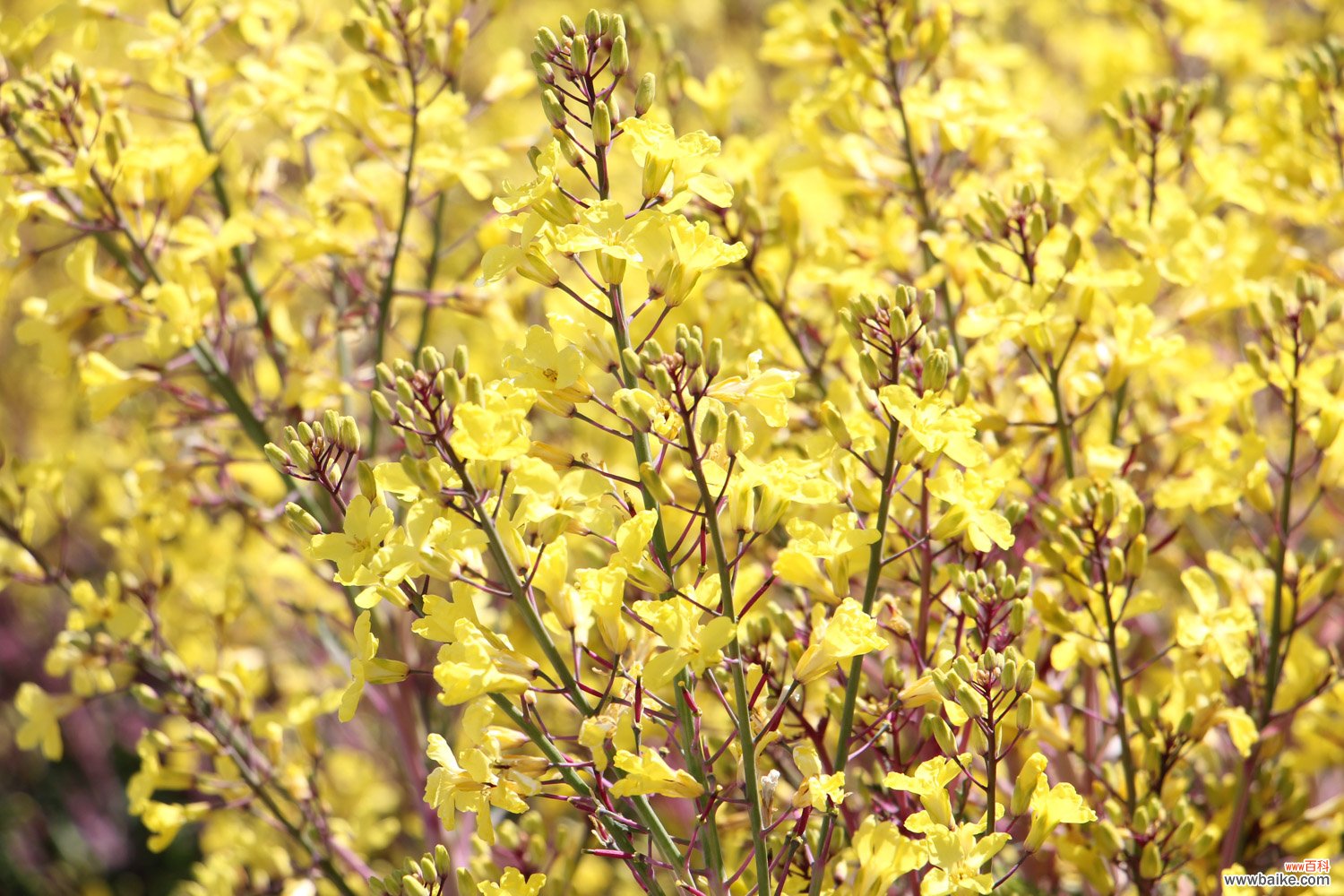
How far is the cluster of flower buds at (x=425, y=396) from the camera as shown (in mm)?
1171

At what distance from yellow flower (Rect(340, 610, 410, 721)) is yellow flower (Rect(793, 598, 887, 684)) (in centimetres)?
47

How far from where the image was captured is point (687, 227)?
4.35ft

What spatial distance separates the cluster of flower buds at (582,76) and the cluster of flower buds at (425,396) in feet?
1.04

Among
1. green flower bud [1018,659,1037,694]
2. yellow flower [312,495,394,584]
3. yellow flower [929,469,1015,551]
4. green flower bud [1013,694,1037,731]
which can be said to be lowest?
green flower bud [1013,694,1037,731]

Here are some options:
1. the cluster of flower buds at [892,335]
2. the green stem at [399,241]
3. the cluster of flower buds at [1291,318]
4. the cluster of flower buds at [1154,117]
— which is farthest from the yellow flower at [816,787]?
the cluster of flower buds at [1154,117]

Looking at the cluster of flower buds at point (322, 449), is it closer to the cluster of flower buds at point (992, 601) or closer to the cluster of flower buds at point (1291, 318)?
the cluster of flower buds at point (992, 601)

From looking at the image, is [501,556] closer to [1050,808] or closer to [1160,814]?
[1050,808]

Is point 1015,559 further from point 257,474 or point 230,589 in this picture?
point 257,474

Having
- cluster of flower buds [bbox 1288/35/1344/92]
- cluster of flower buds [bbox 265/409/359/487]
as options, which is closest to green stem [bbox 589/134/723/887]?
cluster of flower buds [bbox 265/409/359/487]

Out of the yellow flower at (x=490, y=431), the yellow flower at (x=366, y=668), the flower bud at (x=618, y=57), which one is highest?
the flower bud at (x=618, y=57)

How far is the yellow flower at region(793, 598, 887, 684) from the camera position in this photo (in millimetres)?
1271

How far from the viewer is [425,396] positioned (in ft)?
3.86

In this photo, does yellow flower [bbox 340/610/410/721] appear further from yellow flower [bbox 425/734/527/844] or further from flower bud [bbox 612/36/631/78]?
flower bud [bbox 612/36/631/78]

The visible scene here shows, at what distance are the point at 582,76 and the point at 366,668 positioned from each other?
743 mm
